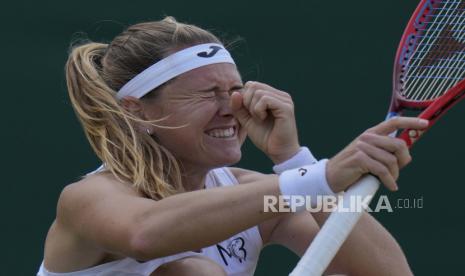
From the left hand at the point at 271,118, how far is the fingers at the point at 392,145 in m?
0.39

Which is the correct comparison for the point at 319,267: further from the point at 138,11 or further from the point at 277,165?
the point at 138,11

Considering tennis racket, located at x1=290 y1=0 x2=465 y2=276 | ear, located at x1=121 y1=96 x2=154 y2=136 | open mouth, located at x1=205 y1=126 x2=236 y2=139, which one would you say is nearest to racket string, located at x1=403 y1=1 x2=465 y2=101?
tennis racket, located at x1=290 y1=0 x2=465 y2=276

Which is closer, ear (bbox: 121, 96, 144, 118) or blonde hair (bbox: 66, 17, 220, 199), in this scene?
blonde hair (bbox: 66, 17, 220, 199)

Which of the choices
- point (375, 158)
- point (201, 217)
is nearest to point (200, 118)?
point (201, 217)

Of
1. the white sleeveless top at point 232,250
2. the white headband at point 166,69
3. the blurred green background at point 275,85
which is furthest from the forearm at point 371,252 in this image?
the blurred green background at point 275,85

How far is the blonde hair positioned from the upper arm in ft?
Answer: 0.34

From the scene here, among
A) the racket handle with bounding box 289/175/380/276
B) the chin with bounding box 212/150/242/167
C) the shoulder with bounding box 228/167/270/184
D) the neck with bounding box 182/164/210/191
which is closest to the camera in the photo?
the racket handle with bounding box 289/175/380/276

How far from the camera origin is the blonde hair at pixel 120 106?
8.59 ft

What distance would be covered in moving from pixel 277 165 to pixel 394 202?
1444mm

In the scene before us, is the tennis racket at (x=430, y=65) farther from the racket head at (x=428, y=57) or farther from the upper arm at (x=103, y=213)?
the upper arm at (x=103, y=213)

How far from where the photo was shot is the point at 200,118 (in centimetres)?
272

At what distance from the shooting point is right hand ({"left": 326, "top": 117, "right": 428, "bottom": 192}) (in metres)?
2.11

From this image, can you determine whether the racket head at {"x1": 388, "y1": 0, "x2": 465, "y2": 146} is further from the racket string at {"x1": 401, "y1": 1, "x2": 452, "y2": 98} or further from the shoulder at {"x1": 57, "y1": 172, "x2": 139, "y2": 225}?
the shoulder at {"x1": 57, "y1": 172, "x2": 139, "y2": 225}

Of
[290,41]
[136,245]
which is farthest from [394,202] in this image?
[136,245]
